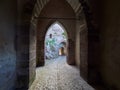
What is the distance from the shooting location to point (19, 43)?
343 cm

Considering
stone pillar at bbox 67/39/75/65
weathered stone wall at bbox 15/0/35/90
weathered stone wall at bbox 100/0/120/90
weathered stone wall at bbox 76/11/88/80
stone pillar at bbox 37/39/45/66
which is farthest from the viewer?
stone pillar at bbox 67/39/75/65

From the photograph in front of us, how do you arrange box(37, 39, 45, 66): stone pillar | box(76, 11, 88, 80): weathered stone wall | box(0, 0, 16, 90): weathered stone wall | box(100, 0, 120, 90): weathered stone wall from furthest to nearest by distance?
box(37, 39, 45, 66): stone pillar → box(76, 11, 88, 80): weathered stone wall → box(100, 0, 120, 90): weathered stone wall → box(0, 0, 16, 90): weathered stone wall

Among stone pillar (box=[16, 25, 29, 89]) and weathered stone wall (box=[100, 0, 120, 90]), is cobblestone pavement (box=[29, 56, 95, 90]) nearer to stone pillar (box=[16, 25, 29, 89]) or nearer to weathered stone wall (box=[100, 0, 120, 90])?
stone pillar (box=[16, 25, 29, 89])

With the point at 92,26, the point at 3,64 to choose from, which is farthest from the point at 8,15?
the point at 92,26

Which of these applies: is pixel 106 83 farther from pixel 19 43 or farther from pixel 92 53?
pixel 19 43

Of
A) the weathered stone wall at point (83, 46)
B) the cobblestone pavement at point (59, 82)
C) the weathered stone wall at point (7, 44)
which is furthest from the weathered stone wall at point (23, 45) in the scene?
the weathered stone wall at point (83, 46)

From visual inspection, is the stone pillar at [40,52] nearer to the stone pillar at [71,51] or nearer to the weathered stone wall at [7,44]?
the stone pillar at [71,51]

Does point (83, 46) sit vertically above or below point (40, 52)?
above

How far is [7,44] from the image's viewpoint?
2.89m

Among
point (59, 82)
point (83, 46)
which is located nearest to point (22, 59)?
point (59, 82)

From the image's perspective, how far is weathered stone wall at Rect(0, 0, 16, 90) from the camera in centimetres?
259

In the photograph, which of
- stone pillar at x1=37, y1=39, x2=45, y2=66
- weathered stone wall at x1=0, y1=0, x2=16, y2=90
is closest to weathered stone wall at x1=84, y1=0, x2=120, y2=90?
weathered stone wall at x1=0, y1=0, x2=16, y2=90

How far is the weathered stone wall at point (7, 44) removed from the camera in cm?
259

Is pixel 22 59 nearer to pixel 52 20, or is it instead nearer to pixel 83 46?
pixel 83 46
